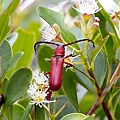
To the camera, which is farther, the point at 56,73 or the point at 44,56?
the point at 44,56

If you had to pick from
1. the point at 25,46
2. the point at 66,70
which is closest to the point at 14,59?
the point at 66,70

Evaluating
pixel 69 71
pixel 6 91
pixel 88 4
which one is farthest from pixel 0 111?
pixel 88 4

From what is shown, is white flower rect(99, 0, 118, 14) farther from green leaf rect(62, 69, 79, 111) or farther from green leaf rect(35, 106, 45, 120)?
green leaf rect(35, 106, 45, 120)

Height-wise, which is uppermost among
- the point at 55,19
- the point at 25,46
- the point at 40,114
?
the point at 55,19

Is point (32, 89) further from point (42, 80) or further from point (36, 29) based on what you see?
point (36, 29)

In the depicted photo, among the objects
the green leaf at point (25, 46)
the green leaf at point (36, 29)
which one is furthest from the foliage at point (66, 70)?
the green leaf at point (36, 29)

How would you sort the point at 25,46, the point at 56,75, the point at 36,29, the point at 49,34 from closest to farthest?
the point at 56,75 < the point at 49,34 < the point at 25,46 < the point at 36,29

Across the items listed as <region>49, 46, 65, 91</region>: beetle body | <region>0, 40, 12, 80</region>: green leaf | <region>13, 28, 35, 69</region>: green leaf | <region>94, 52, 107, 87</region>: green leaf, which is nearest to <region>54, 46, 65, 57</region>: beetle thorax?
<region>49, 46, 65, 91</region>: beetle body
